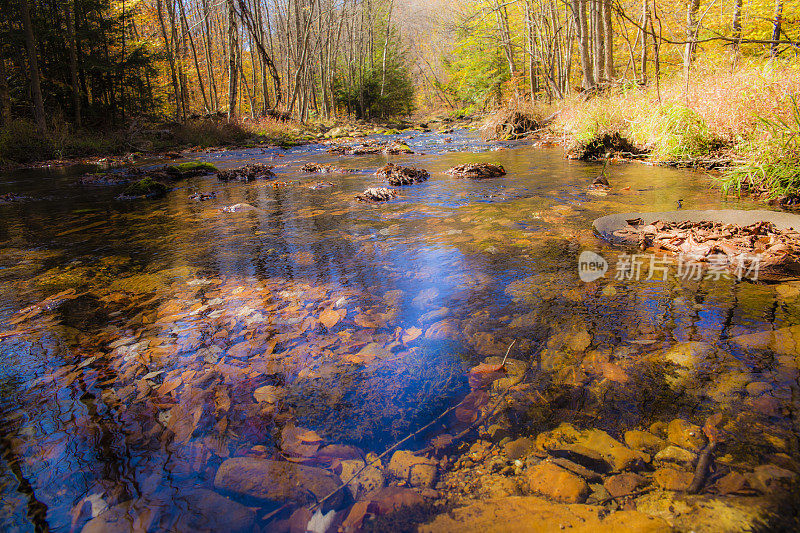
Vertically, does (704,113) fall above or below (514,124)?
below

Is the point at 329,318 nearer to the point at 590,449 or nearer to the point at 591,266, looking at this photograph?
the point at 590,449

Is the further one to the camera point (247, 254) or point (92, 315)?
point (247, 254)

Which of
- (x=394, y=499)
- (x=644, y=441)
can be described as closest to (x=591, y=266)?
(x=644, y=441)

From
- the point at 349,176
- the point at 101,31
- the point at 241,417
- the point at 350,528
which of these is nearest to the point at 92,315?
the point at 241,417

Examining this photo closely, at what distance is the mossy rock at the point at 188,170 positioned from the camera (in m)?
9.37

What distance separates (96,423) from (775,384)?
8.88 feet

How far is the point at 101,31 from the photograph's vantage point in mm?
19047

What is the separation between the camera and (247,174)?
30.1ft

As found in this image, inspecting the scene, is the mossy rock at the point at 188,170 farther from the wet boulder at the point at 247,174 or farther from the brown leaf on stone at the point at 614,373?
the brown leaf on stone at the point at 614,373

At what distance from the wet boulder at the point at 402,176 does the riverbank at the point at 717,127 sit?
160 inches

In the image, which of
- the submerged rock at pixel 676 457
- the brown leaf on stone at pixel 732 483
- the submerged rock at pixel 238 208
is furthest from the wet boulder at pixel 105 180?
the brown leaf on stone at pixel 732 483

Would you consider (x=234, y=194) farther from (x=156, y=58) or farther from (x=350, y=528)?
(x=156, y=58)

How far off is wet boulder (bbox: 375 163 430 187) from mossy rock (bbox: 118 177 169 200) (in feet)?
14.6

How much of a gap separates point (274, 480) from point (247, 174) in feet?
29.6
